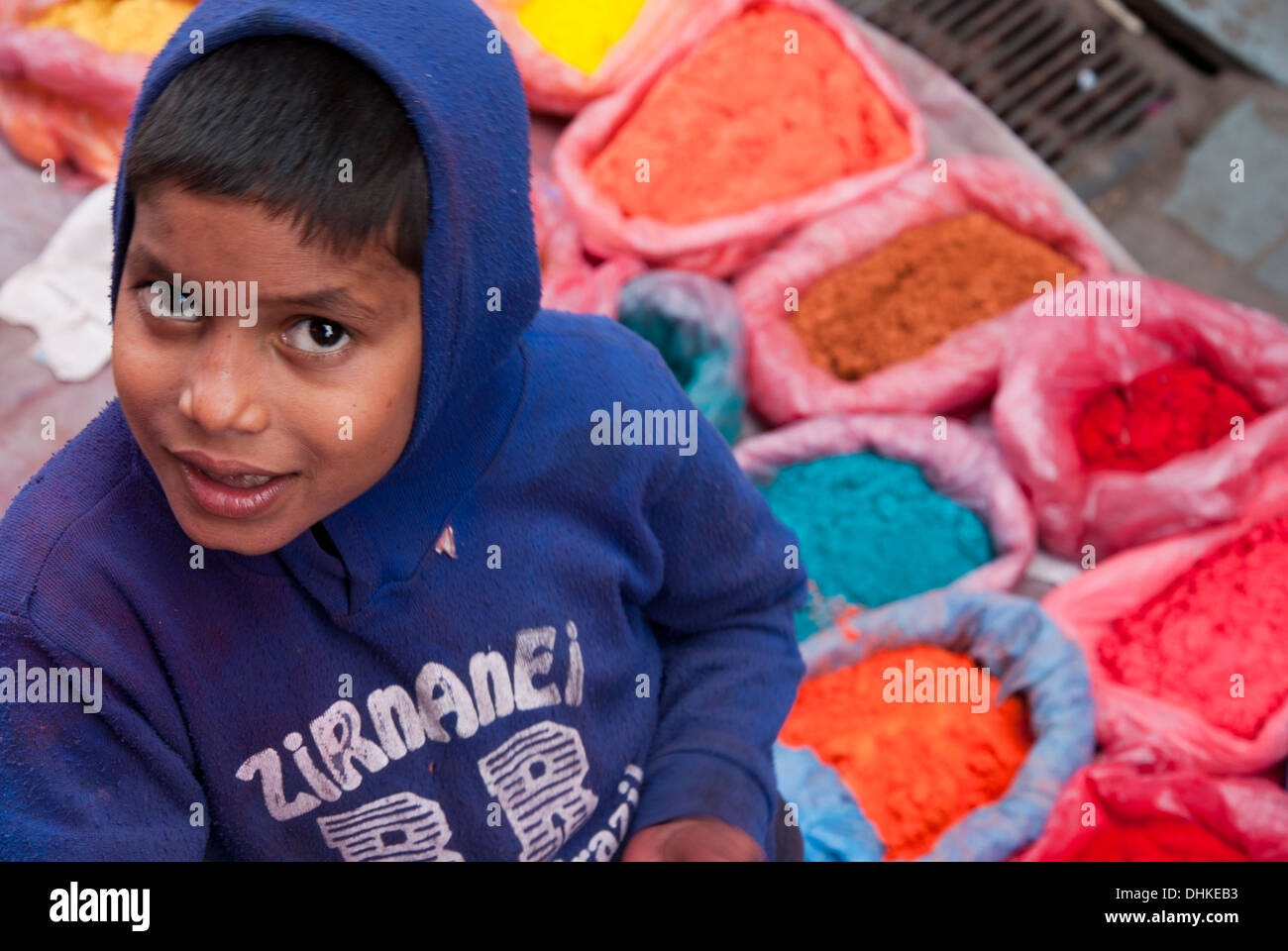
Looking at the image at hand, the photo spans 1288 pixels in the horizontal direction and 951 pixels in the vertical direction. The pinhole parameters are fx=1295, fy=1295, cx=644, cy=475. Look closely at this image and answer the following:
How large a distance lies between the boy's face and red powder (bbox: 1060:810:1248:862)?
1343 mm

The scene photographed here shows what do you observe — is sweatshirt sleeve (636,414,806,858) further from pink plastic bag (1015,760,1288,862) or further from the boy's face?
pink plastic bag (1015,760,1288,862)

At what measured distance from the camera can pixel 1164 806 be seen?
5.85ft

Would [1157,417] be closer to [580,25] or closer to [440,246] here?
[580,25]

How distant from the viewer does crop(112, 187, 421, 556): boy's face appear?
648 millimetres

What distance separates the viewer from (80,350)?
6.97ft

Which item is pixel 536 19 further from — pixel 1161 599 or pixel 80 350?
pixel 1161 599

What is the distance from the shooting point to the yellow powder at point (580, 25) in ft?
7.88

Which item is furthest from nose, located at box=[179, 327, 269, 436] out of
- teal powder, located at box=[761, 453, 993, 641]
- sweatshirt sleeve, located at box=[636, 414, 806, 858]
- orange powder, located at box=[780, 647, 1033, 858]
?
teal powder, located at box=[761, 453, 993, 641]

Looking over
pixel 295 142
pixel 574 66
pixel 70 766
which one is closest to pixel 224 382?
pixel 295 142

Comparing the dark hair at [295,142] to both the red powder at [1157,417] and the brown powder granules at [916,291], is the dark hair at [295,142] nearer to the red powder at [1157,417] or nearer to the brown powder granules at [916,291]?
the brown powder granules at [916,291]

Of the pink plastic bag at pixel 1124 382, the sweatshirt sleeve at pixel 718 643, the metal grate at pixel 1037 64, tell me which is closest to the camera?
the sweatshirt sleeve at pixel 718 643

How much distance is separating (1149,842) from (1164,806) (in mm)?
59

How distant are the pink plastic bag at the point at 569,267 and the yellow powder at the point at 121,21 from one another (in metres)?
0.71

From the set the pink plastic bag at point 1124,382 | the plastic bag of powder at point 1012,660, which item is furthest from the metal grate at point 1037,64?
the plastic bag of powder at point 1012,660
